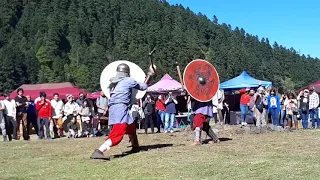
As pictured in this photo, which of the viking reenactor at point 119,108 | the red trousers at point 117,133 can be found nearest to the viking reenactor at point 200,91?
the viking reenactor at point 119,108

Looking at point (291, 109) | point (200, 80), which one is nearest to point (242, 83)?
point (291, 109)

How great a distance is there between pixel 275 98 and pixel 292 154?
37.5ft

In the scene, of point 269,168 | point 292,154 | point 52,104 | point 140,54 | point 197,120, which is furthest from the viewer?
point 140,54

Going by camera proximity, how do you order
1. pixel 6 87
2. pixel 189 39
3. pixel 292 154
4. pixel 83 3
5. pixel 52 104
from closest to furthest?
pixel 292 154 < pixel 52 104 < pixel 6 87 < pixel 189 39 < pixel 83 3

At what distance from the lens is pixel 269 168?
26.0 ft

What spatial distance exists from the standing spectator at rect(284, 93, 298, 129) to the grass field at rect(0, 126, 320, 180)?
1014 centimetres

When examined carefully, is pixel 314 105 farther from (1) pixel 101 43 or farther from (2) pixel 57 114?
(1) pixel 101 43

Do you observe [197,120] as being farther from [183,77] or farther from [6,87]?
[6,87]

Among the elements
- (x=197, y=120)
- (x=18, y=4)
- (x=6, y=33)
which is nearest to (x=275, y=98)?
(x=197, y=120)

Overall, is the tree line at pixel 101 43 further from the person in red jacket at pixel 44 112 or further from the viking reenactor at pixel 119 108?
the viking reenactor at pixel 119 108

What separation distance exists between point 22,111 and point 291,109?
12110 mm

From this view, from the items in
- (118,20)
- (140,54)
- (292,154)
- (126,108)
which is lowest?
(292,154)

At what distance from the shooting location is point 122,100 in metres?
10.2

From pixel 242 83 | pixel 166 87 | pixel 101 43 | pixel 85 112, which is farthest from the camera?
pixel 101 43
